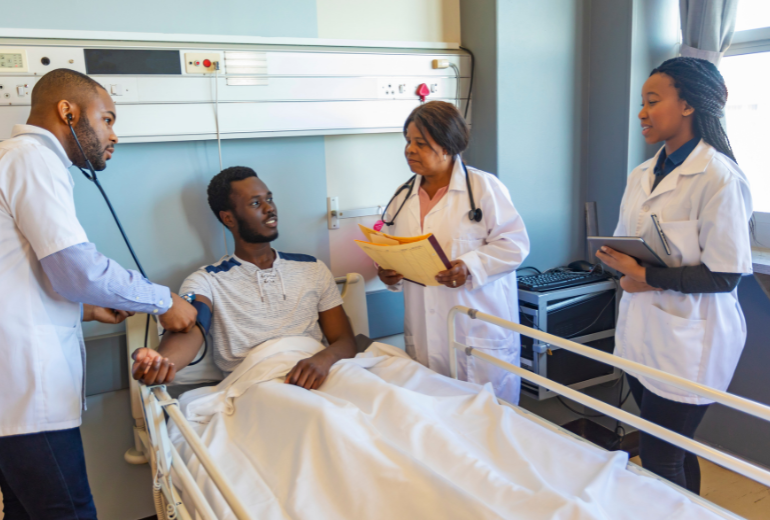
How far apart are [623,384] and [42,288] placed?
2585 mm

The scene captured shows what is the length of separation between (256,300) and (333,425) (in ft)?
2.60

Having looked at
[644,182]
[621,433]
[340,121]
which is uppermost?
[340,121]

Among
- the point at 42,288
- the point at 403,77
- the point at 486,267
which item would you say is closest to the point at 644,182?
the point at 486,267

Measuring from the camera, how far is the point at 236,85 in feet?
7.22

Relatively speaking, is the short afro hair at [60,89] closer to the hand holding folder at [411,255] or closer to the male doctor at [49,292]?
the male doctor at [49,292]

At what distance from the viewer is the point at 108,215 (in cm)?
213

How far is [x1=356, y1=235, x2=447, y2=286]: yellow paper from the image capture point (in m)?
1.72

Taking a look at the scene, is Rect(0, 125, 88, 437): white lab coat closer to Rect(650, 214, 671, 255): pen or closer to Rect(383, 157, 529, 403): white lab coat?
Rect(383, 157, 529, 403): white lab coat

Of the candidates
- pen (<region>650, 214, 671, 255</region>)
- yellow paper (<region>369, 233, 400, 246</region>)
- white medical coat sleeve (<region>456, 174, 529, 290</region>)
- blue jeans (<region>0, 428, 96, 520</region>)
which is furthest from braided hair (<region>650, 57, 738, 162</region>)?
blue jeans (<region>0, 428, 96, 520</region>)

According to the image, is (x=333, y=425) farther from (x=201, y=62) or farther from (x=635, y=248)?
(x=201, y=62)

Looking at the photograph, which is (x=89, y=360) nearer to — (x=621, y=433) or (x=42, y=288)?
(x=42, y=288)

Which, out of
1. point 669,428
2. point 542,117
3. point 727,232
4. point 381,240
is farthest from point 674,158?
point 542,117

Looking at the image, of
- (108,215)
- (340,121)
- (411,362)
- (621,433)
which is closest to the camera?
(411,362)

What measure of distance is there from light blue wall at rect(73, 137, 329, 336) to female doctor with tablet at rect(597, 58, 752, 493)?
1.29 meters
